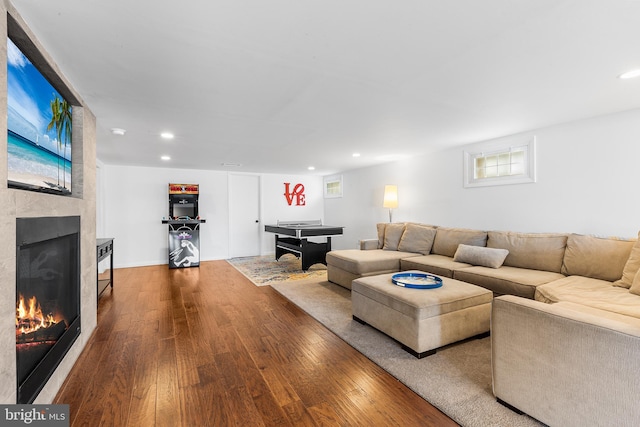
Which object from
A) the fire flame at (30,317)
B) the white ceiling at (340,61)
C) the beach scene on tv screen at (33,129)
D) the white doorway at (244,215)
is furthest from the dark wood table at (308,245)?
the fire flame at (30,317)

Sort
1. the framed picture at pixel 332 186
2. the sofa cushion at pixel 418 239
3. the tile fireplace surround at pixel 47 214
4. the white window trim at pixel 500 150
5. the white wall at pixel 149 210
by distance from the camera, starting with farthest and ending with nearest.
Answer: the framed picture at pixel 332 186, the white wall at pixel 149 210, the sofa cushion at pixel 418 239, the white window trim at pixel 500 150, the tile fireplace surround at pixel 47 214

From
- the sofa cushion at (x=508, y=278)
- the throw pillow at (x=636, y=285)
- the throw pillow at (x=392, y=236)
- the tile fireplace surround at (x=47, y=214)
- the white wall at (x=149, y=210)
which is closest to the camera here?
the tile fireplace surround at (x=47, y=214)

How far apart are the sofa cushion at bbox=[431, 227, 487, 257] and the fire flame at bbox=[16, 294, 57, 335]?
4.24 m

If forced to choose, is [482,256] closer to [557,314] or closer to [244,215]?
A: [557,314]

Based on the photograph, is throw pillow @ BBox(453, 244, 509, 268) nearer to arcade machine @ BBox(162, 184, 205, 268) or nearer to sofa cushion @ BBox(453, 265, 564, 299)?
sofa cushion @ BBox(453, 265, 564, 299)

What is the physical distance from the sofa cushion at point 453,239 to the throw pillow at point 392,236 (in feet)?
1.95

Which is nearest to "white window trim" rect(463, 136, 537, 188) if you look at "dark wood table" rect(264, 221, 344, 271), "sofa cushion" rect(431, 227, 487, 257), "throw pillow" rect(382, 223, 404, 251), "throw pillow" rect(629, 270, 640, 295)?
"sofa cushion" rect(431, 227, 487, 257)

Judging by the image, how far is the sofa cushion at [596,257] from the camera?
104 inches

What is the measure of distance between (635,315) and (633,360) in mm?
879

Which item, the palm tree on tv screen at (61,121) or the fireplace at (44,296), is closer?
the fireplace at (44,296)

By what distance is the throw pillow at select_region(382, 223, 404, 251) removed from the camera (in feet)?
15.8

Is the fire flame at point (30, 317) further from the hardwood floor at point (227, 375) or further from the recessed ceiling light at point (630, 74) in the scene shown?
the recessed ceiling light at point (630, 74)

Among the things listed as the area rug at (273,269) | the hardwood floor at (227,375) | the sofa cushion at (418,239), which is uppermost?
the sofa cushion at (418,239)

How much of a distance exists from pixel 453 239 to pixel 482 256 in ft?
2.37
